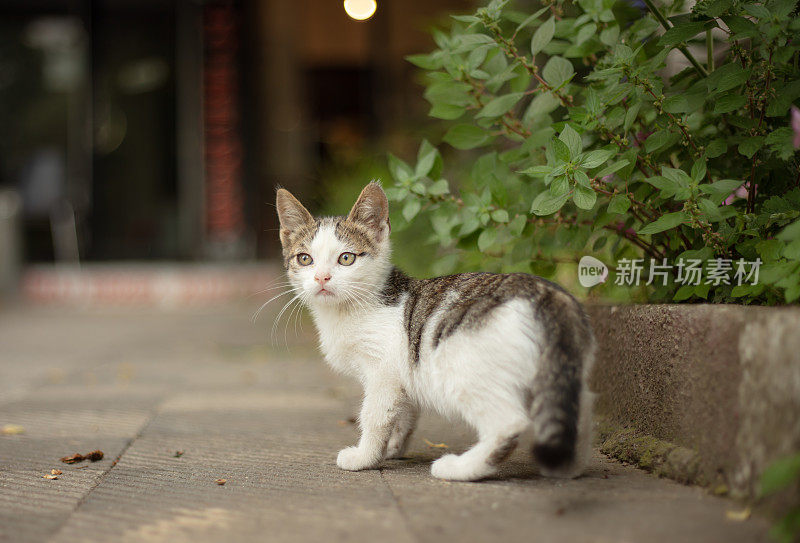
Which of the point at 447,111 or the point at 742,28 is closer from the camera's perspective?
the point at 742,28

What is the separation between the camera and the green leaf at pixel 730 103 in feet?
7.61

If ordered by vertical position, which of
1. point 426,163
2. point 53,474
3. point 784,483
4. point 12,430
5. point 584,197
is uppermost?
point 426,163

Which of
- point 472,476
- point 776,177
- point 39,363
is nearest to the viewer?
point 472,476

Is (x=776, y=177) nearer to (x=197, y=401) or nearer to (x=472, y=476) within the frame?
(x=472, y=476)

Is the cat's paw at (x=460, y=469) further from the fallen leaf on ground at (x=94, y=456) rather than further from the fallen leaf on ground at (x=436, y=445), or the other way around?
the fallen leaf on ground at (x=94, y=456)

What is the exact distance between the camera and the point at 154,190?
40.4 ft

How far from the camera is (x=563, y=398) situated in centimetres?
208

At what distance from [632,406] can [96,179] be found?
1120 cm

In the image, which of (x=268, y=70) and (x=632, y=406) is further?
(x=268, y=70)

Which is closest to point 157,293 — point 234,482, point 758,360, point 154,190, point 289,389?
point 154,190

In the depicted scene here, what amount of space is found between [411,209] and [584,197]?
778 millimetres

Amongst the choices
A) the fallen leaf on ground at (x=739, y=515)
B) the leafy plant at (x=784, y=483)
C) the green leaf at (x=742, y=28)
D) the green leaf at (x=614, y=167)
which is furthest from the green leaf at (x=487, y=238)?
the leafy plant at (x=784, y=483)

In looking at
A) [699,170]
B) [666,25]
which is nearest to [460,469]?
[699,170]

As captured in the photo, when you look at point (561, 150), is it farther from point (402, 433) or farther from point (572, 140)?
point (402, 433)
